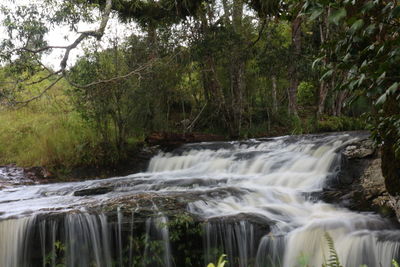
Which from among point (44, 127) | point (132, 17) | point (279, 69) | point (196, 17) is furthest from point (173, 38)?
point (44, 127)

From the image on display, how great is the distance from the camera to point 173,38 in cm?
1152

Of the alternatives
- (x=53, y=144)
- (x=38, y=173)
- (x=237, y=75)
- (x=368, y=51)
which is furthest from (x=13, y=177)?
(x=368, y=51)

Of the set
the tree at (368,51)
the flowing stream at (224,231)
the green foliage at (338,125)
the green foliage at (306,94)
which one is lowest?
the flowing stream at (224,231)

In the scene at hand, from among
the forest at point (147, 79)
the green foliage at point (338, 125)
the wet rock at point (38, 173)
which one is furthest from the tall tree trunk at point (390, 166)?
the green foliage at point (338, 125)

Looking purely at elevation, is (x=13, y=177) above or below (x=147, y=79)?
below

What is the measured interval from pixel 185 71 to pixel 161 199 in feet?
23.9

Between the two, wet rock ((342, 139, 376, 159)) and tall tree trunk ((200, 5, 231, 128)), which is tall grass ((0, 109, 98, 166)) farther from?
wet rock ((342, 139, 376, 159))

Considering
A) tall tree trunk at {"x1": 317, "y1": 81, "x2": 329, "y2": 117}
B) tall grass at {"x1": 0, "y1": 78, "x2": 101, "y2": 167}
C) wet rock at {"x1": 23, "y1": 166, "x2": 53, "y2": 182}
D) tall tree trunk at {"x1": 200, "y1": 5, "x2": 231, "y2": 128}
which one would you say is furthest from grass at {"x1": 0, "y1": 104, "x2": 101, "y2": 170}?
tall tree trunk at {"x1": 317, "y1": 81, "x2": 329, "y2": 117}

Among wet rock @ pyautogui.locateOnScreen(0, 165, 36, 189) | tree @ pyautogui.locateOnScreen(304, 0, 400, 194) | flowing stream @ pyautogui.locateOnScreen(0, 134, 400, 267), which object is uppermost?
tree @ pyautogui.locateOnScreen(304, 0, 400, 194)

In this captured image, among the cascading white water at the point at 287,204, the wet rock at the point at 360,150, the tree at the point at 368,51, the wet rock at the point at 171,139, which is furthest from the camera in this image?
the wet rock at the point at 171,139

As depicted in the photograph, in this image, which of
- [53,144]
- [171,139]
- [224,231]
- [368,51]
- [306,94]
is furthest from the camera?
[306,94]

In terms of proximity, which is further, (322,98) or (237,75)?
(322,98)

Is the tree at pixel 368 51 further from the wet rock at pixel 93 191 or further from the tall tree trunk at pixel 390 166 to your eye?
the wet rock at pixel 93 191

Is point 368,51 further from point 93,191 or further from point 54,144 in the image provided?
point 54,144
